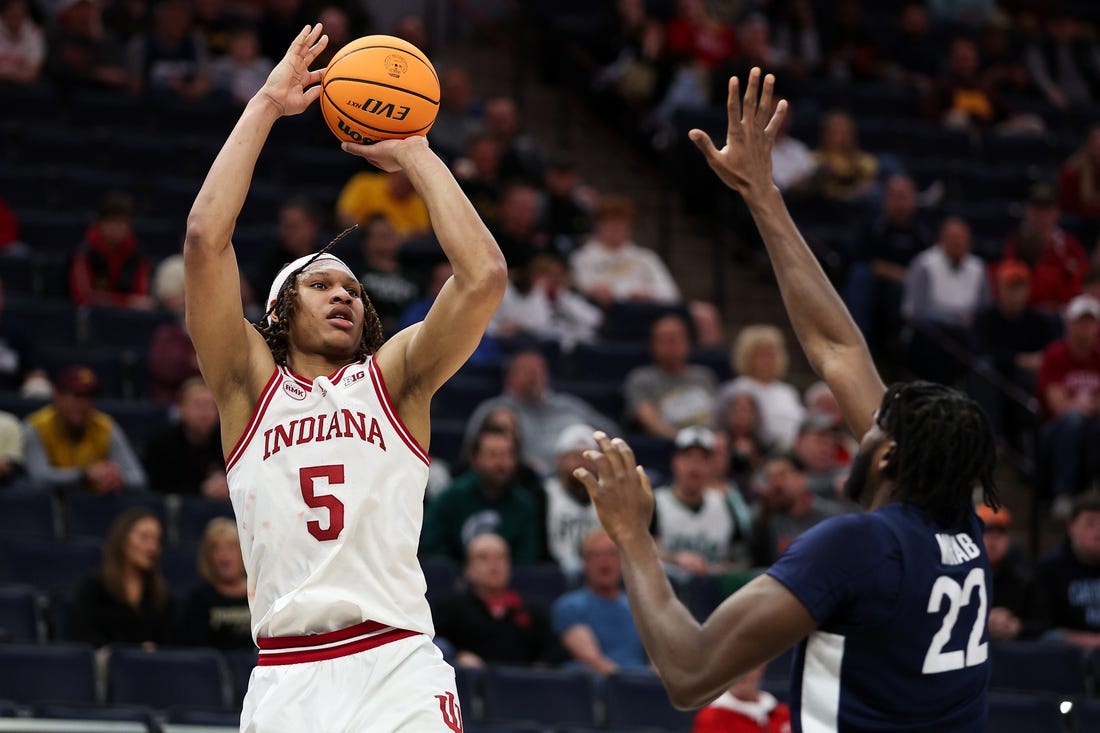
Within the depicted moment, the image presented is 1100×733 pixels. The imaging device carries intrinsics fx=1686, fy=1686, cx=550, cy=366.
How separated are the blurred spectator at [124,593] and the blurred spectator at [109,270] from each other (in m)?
3.48

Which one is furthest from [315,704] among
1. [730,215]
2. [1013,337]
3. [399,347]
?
[730,215]

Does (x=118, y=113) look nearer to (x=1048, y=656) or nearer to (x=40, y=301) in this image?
(x=40, y=301)

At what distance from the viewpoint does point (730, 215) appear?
49.9 ft

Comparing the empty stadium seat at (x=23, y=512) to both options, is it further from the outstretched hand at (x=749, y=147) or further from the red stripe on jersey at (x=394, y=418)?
the outstretched hand at (x=749, y=147)

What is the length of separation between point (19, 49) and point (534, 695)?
834 centimetres

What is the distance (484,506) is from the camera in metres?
9.99

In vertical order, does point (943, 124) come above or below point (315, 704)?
above

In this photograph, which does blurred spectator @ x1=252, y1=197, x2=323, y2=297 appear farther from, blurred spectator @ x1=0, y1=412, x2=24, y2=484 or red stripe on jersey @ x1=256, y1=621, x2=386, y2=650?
red stripe on jersey @ x1=256, y1=621, x2=386, y2=650

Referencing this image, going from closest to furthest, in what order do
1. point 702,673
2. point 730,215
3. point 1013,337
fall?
point 702,673
point 1013,337
point 730,215

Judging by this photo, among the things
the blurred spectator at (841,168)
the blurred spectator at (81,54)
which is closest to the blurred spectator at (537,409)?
the blurred spectator at (841,168)

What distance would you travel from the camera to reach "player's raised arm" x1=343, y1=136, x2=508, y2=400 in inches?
178

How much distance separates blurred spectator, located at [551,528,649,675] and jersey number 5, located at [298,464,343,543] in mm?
4858

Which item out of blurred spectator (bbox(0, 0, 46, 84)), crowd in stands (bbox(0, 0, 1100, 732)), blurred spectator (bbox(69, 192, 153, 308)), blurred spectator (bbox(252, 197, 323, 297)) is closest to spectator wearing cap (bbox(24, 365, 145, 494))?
crowd in stands (bbox(0, 0, 1100, 732))

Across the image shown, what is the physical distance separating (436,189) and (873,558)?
5.60ft
